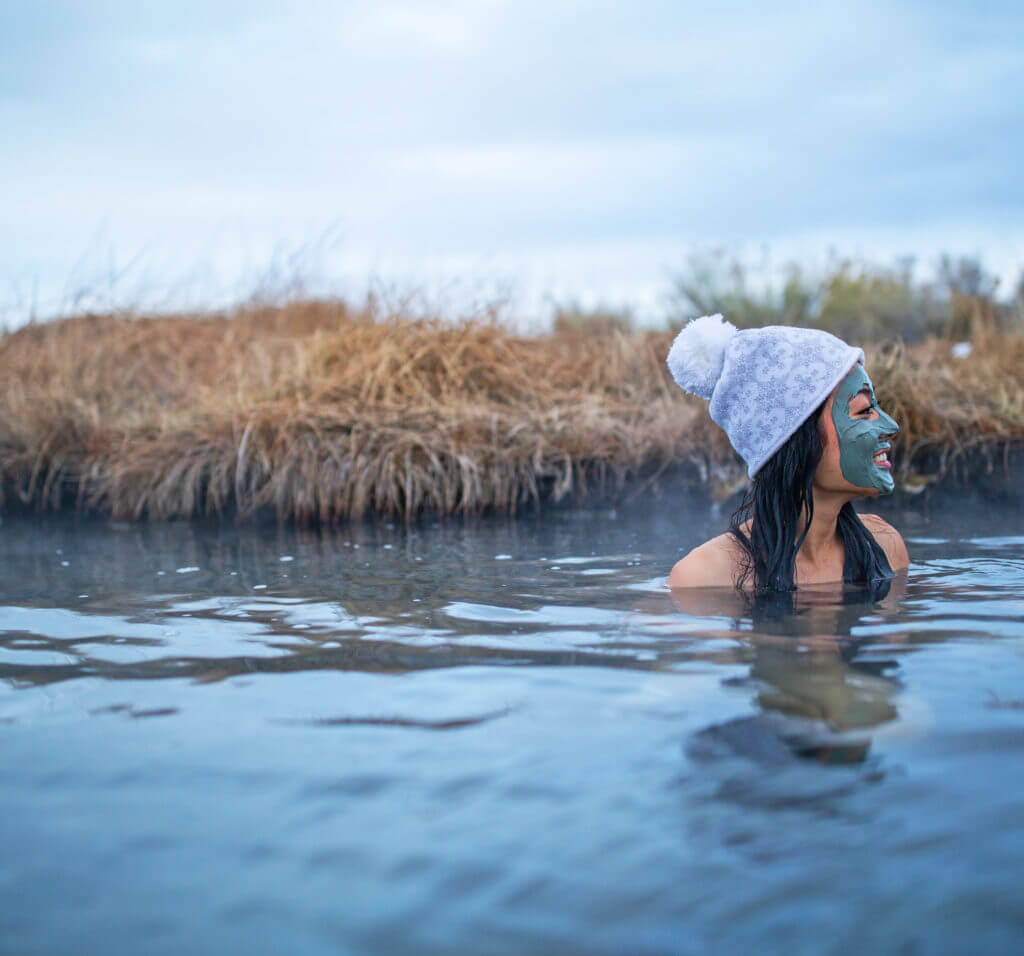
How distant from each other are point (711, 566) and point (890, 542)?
2.80 ft

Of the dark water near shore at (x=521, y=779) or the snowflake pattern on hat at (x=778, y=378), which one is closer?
the dark water near shore at (x=521, y=779)

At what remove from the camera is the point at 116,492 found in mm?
7371

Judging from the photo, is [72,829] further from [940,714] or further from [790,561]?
[790,561]

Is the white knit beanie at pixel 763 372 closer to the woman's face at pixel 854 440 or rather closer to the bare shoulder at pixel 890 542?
the woman's face at pixel 854 440

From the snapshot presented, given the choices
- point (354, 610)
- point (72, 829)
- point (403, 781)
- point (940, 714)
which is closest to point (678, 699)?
point (940, 714)

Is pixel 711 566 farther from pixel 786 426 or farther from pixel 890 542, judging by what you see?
pixel 890 542

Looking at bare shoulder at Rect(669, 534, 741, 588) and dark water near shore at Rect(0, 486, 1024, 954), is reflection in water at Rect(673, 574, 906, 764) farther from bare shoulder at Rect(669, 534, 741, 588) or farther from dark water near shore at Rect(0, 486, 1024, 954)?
bare shoulder at Rect(669, 534, 741, 588)

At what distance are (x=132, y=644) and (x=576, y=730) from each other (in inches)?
61.8

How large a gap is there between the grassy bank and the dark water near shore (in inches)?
138

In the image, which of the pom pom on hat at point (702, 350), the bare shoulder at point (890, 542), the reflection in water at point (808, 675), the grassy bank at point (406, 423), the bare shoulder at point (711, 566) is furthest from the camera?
the grassy bank at point (406, 423)

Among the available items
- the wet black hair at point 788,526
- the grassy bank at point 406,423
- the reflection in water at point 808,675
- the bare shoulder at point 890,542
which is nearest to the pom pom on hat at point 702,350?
the wet black hair at point 788,526

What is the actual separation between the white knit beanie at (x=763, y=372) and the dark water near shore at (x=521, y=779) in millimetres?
574

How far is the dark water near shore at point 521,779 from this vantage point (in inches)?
54.9

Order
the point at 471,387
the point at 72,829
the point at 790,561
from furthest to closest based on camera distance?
the point at 471,387 → the point at 790,561 → the point at 72,829
